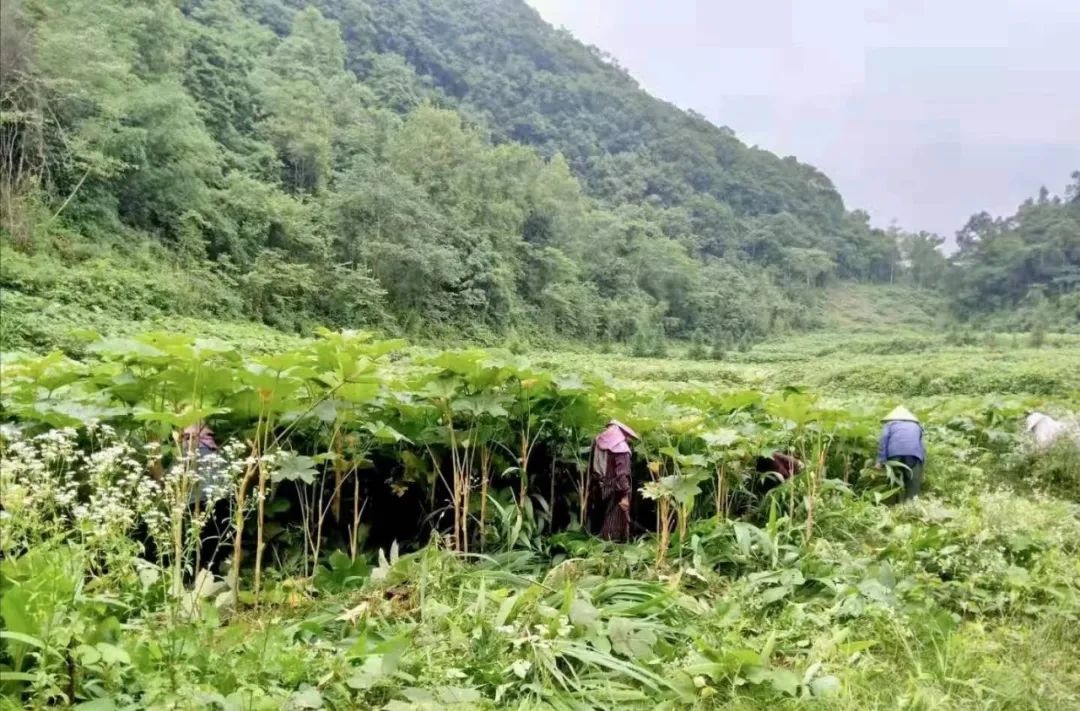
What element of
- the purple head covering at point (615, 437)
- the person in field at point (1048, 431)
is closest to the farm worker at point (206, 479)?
the purple head covering at point (615, 437)

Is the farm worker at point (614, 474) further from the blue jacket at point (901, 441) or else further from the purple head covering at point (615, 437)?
the blue jacket at point (901, 441)

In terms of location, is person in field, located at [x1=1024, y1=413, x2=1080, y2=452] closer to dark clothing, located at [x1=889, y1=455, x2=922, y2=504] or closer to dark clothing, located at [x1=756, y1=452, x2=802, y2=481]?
dark clothing, located at [x1=889, y1=455, x2=922, y2=504]

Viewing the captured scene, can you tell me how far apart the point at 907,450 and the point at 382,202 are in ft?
65.9

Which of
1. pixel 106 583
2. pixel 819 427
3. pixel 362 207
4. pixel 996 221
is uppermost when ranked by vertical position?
pixel 996 221

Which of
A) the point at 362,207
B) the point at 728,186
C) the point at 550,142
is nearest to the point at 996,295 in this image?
the point at 728,186

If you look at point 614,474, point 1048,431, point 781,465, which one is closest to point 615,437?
point 614,474

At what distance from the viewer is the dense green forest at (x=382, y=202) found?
13633 millimetres

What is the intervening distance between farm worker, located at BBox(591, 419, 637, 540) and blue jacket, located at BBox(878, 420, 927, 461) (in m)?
1.63

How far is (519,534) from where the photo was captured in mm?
2531

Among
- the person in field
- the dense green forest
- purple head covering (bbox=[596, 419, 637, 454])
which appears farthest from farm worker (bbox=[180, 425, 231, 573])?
the person in field

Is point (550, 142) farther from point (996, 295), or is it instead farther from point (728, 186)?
point (996, 295)

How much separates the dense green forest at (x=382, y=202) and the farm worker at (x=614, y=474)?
2.75 m

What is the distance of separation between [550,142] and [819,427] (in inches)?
2332

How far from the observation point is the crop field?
4.45 ft
